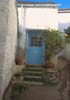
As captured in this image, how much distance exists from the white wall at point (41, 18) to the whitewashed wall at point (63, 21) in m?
2.10

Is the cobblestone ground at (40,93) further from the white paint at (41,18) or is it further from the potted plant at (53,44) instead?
the white paint at (41,18)

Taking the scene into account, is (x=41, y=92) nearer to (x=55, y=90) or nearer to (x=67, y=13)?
(x=55, y=90)

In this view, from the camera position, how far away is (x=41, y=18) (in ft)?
50.7

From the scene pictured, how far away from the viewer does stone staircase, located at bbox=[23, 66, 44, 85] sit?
39.7 ft

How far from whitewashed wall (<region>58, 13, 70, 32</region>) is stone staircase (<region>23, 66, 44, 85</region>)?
4.82 meters

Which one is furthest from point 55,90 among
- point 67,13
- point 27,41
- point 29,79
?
point 67,13

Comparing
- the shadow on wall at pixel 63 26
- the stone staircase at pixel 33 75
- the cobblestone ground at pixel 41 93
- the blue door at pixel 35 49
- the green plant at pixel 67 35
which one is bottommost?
the cobblestone ground at pixel 41 93

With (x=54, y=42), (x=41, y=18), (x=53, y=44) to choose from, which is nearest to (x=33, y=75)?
(x=53, y=44)

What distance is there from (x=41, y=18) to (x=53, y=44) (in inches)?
94.8

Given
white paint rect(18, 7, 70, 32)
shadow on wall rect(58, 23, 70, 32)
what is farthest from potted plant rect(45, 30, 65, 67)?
shadow on wall rect(58, 23, 70, 32)

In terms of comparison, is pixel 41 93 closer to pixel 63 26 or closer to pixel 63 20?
pixel 63 26

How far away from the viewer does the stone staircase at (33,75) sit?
12.1 metres

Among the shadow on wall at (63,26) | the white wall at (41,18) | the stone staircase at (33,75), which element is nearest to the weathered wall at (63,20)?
the shadow on wall at (63,26)

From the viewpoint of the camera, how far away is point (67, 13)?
17.5 meters
